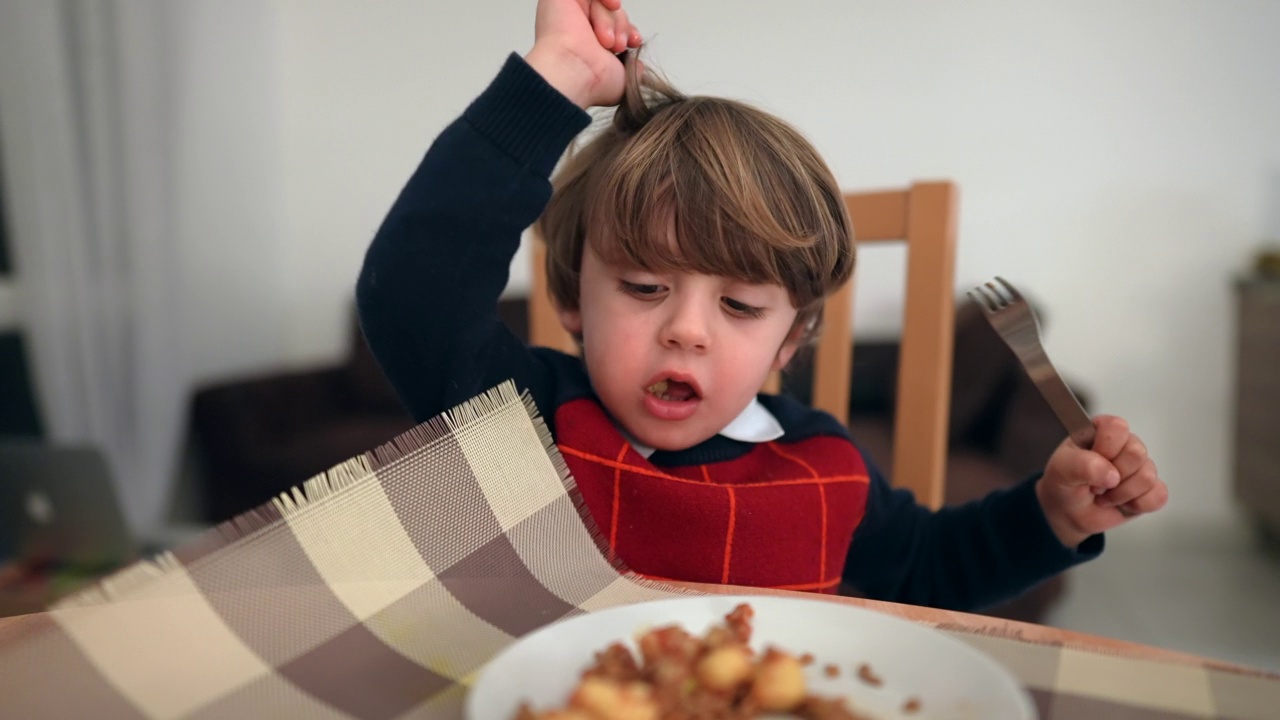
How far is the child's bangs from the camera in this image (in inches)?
24.7

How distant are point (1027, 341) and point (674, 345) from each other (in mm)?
230

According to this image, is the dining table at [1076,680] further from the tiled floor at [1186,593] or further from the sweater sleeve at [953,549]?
the tiled floor at [1186,593]

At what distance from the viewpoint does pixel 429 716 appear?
34cm

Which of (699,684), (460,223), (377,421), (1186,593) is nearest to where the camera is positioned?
(699,684)

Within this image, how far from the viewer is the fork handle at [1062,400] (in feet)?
1.93

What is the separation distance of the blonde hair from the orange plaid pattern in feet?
0.44

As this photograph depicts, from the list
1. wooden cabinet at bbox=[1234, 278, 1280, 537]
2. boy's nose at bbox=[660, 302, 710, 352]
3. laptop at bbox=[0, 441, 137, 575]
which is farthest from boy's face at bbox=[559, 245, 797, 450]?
wooden cabinet at bbox=[1234, 278, 1280, 537]

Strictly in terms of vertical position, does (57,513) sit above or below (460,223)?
below

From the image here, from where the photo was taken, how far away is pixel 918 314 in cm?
90

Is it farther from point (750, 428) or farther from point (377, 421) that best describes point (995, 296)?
point (377, 421)

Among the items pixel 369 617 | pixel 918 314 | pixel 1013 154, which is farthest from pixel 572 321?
pixel 1013 154

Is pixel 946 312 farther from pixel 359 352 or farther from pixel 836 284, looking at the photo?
pixel 359 352

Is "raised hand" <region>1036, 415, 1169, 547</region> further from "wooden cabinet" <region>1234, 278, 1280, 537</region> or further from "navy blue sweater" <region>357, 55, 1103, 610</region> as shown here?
"wooden cabinet" <region>1234, 278, 1280, 537</region>

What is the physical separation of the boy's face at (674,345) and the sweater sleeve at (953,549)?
193mm
